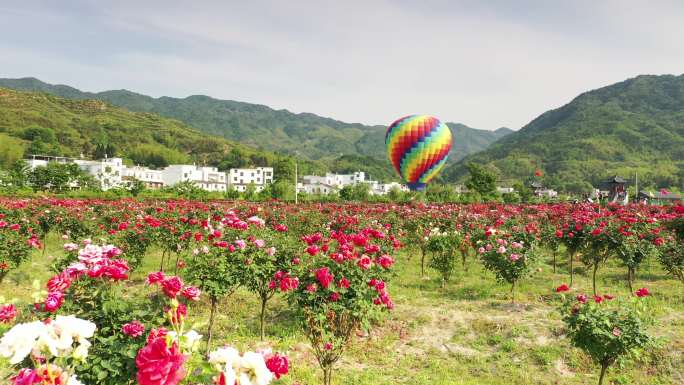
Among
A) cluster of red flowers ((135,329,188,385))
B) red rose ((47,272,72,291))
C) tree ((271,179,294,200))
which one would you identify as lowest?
tree ((271,179,294,200))

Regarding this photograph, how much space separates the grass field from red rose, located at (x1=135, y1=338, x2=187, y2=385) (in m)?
5.71

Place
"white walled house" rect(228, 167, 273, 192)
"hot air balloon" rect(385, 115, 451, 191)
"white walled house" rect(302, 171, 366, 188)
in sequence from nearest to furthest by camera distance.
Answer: "hot air balloon" rect(385, 115, 451, 191)
"white walled house" rect(228, 167, 273, 192)
"white walled house" rect(302, 171, 366, 188)

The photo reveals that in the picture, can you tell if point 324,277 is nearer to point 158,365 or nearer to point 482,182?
point 158,365

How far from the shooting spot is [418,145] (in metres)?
54.6

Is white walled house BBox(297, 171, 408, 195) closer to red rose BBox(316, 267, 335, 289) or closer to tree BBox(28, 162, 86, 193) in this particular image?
tree BBox(28, 162, 86, 193)

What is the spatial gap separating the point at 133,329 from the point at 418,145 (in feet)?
174

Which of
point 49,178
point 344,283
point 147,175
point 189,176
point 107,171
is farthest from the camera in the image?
point 189,176

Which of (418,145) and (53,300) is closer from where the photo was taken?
(53,300)

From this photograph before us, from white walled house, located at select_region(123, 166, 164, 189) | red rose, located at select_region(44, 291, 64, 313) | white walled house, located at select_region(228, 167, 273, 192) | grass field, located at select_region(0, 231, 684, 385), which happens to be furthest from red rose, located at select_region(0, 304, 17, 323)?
white walled house, located at select_region(228, 167, 273, 192)

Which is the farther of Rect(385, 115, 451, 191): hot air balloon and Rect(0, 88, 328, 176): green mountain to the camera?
Rect(0, 88, 328, 176): green mountain

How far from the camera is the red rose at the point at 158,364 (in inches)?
66.2

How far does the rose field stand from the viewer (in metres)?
2.30

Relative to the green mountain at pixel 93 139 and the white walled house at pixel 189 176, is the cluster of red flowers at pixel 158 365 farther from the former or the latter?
the green mountain at pixel 93 139

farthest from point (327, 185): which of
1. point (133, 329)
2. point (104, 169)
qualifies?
point (133, 329)
